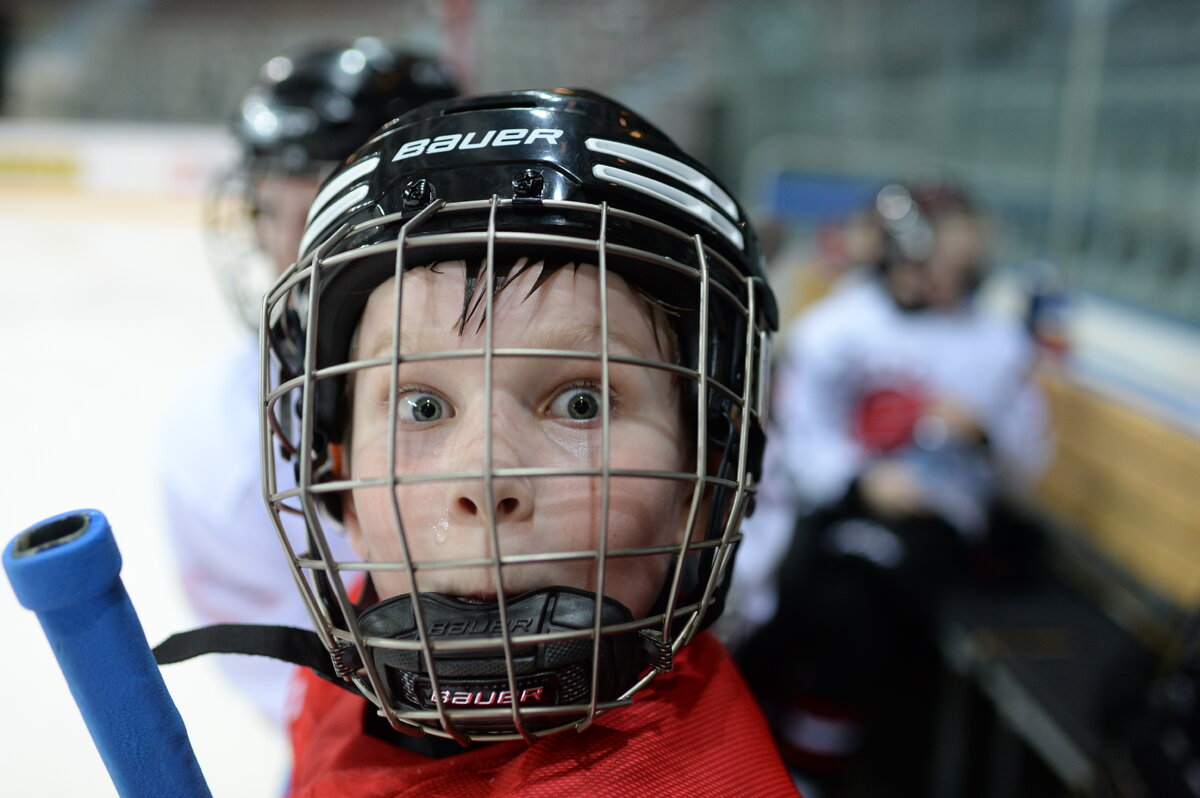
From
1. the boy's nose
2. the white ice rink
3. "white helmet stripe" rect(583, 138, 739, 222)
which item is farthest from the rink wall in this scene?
the boy's nose

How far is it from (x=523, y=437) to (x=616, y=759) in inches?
8.9

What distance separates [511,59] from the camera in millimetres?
11000

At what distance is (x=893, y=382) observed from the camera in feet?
8.73

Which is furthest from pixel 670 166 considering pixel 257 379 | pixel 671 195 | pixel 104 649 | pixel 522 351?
pixel 257 379

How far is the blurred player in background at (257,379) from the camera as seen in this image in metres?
1.16

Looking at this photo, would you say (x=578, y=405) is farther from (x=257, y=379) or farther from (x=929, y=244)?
(x=929, y=244)

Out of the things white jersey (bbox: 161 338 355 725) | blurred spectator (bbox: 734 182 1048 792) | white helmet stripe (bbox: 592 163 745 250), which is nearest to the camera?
white helmet stripe (bbox: 592 163 745 250)

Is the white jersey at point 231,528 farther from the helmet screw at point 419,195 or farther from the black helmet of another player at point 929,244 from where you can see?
the black helmet of another player at point 929,244

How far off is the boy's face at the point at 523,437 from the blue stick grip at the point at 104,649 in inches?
6.3

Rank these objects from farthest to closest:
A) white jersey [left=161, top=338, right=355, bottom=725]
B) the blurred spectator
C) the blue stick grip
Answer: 1. the blurred spectator
2. white jersey [left=161, top=338, right=355, bottom=725]
3. the blue stick grip

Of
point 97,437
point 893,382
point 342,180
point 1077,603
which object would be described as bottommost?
point 1077,603

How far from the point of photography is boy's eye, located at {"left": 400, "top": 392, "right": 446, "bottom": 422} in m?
0.65

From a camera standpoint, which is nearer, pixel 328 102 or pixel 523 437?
pixel 523 437

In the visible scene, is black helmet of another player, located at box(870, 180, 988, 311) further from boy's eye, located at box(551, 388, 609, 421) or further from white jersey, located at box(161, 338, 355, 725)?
boy's eye, located at box(551, 388, 609, 421)
